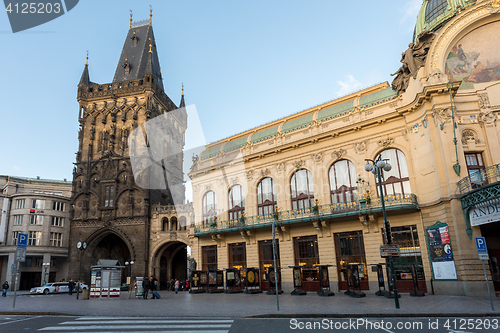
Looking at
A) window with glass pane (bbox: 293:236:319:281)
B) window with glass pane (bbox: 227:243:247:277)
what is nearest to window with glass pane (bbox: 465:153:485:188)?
window with glass pane (bbox: 293:236:319:281)

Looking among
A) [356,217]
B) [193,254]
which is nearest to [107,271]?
[193,254]

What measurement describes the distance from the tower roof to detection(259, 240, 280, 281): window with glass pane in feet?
118

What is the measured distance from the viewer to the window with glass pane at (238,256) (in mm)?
33188

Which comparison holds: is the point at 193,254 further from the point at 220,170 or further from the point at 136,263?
the point at 136,263

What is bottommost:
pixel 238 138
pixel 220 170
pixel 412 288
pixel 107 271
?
pixel 412 288

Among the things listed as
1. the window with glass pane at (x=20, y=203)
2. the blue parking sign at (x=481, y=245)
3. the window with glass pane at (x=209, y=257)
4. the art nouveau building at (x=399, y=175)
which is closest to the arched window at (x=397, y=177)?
the art nouveau building at (x=399, y=175)

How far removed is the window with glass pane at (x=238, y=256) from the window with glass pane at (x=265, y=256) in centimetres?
190

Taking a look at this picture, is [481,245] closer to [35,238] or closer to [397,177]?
[397,177]

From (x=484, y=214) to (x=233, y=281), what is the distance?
785 inches

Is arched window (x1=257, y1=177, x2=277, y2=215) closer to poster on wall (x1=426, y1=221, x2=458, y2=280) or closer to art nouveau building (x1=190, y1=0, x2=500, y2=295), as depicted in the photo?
art nouveau building (x1=190, y1=0, x2=500, y2=295)

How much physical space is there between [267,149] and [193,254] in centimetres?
1407

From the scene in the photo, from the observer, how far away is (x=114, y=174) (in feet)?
164

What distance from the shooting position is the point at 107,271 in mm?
28484

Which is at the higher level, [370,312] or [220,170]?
[220,170]
